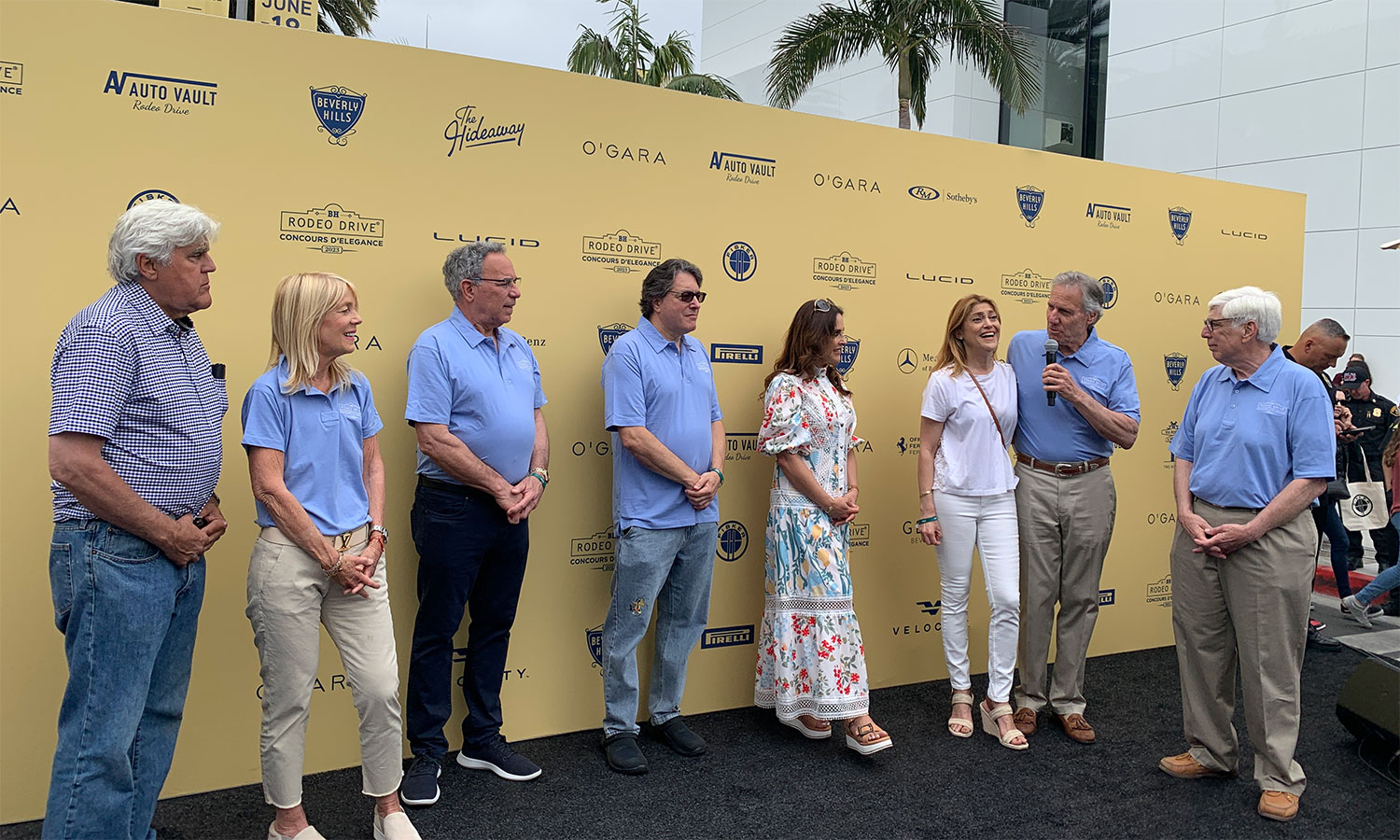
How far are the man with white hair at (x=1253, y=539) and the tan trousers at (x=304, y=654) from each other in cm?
278

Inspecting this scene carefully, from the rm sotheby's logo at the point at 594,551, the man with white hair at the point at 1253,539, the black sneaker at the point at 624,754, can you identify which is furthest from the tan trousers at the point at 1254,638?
the rm sotheby's logo at the point at 594,551

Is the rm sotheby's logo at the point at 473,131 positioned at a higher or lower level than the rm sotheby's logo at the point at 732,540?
higher

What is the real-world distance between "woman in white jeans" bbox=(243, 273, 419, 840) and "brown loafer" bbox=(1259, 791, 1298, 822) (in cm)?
278

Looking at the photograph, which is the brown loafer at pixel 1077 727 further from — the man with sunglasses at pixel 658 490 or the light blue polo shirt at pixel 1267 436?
the man with sunglasses at pixel 658 490

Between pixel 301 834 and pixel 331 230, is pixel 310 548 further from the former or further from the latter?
pixel 331 230

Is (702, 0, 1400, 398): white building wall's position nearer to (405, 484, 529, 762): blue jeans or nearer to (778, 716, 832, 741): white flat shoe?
(778, 716, 832, 741): white flat shoe

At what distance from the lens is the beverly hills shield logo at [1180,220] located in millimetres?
5004

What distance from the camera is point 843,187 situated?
4152 mm

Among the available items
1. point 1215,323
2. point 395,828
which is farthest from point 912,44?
point 395,828

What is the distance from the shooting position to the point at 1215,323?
3297 millimetres

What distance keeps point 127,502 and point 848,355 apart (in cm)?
295

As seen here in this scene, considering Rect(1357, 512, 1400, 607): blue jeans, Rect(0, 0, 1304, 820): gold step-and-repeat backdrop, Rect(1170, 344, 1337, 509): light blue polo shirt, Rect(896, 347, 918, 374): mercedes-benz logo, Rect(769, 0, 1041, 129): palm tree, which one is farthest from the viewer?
Rect(769, 0, 1041, 129): palm tree

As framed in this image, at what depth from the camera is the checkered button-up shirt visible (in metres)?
2.15

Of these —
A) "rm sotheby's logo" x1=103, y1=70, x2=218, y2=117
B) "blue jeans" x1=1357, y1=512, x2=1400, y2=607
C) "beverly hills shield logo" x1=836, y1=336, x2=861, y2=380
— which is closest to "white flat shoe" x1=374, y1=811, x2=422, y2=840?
"rm sotheby's logo" x1=103, y1=70, x2=218, y2=117
